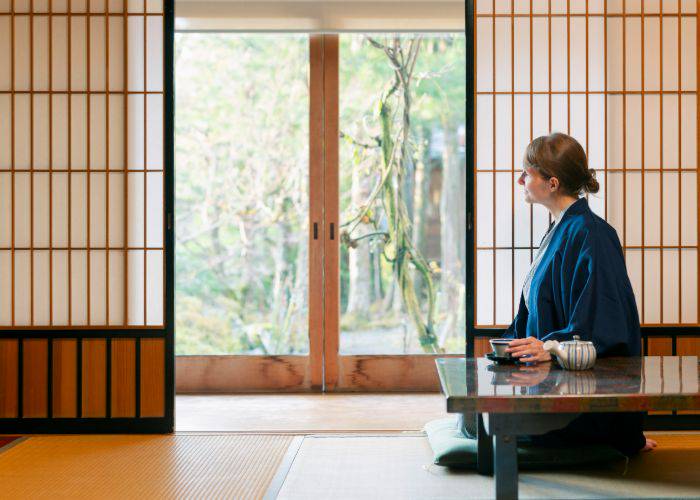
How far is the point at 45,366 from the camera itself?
4.10m

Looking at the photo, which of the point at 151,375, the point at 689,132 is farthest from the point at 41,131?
the point at 689,132

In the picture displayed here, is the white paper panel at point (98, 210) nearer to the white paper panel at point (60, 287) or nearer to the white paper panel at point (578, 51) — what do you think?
the white paper panel at point (60, 287)

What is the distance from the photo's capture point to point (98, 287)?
13.6 feet

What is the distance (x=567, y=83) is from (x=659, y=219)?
0.84m

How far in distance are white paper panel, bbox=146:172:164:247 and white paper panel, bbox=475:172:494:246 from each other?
1618 mm

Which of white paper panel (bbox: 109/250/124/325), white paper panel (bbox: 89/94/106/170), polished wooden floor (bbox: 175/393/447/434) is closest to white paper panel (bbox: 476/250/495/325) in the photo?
polished wooden floor (bbox: 175/393/447/434)

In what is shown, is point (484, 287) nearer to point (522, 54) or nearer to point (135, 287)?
point (522, 54)

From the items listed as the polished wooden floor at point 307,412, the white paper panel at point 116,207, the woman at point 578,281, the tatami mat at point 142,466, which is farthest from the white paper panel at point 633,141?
the white paper panel at point 116,207

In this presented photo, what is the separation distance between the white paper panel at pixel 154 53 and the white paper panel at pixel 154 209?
18.1 inches

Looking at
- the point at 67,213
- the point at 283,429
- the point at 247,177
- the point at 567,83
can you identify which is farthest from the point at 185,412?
the point at 567,83

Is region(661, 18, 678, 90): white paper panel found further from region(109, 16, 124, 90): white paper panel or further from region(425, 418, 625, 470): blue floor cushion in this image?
region(109, 16, 124, 90): white paper panel

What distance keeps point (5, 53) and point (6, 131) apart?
40 cm

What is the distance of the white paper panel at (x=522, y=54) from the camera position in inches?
162

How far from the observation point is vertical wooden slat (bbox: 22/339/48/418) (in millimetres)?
4086
